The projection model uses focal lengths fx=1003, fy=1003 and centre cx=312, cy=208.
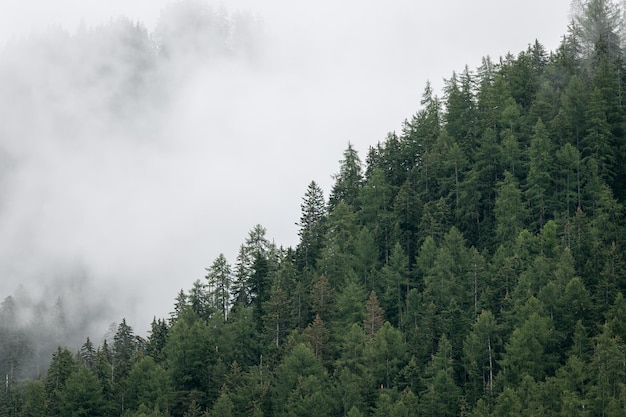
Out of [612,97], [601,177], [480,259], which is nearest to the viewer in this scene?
[480,259]

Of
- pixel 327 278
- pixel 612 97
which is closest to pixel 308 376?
pixel 327 278

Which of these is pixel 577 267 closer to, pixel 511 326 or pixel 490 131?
pixel 511 326

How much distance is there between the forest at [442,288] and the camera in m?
94.9

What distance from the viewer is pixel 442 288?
107 metres

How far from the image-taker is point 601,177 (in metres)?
114

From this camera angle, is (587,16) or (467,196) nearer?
(467,196)

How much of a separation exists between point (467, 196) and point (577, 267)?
2203cm

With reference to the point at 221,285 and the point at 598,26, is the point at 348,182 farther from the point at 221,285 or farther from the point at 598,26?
the point at 598,26

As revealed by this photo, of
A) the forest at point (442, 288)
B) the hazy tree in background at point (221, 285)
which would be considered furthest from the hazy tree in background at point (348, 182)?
the hazy tree in background at point (221, 285)

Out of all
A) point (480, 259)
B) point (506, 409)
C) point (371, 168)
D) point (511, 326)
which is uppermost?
point (371, 168)

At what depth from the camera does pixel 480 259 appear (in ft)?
349

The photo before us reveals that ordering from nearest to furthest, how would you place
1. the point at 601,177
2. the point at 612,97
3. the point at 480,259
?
the point at 480,259 < the point at 601,177 < the point at 612,97

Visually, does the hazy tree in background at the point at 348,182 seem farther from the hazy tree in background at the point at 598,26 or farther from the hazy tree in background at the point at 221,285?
the hazy tree in background at the point at 598,26

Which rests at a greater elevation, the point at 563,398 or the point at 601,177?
the point at 601,177
